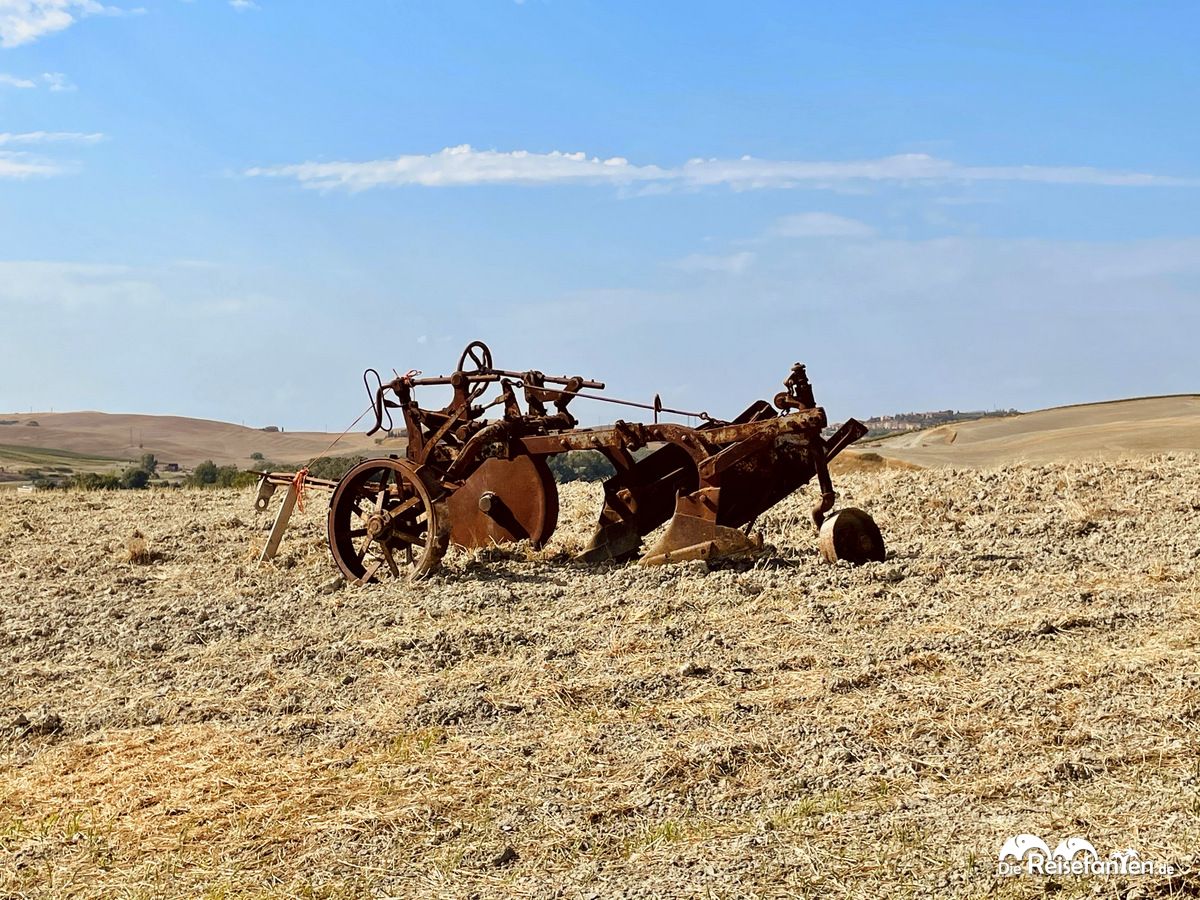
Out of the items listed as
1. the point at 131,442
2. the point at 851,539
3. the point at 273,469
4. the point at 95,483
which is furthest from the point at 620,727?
the point at 131,442

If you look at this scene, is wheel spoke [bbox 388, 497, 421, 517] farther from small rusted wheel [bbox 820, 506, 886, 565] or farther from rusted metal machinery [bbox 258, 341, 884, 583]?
small rusted wheel [bbox 820, 506, 886, 565]

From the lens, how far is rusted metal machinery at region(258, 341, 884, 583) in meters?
7.89

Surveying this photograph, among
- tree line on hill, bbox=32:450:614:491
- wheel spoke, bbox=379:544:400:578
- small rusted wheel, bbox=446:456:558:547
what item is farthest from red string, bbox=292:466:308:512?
tree line on hill, bbox=32:450:614:491

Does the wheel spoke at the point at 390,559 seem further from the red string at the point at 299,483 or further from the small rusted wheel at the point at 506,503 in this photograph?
the red string at the point at 299,483

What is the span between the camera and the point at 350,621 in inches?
280

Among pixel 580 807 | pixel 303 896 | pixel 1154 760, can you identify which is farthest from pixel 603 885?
pixel 1154 760

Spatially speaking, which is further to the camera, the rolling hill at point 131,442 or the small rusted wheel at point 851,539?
the rolling hill at point 131,442

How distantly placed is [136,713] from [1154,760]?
4442mm

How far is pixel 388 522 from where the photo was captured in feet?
28.0

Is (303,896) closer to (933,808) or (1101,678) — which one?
(933,808)

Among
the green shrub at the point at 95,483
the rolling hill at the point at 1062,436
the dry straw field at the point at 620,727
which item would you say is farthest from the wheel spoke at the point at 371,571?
the green shrub at the point at 95,483

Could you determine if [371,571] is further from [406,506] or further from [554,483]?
[554,483]

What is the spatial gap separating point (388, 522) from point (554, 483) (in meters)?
1.24

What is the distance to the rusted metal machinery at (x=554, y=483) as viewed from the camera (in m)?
7.89
